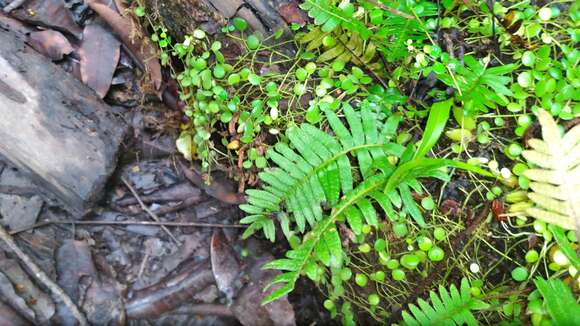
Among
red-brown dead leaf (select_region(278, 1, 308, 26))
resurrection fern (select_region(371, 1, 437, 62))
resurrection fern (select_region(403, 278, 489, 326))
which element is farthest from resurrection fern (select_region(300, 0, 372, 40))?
resurrection fern (select_region(403, 278, 489, 326))

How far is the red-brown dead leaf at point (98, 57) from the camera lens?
107 inches

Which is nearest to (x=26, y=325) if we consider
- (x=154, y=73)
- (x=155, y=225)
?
(x=155, y=225)

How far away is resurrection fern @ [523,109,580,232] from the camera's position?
1.65 m

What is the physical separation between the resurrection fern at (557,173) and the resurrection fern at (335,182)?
1.09 feet

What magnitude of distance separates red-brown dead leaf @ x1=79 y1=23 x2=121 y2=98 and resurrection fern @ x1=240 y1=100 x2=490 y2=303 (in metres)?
1.28

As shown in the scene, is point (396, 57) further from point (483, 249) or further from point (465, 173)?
point (483, 249)

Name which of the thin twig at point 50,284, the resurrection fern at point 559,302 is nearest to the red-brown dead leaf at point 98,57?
the thin twig at point 50,284

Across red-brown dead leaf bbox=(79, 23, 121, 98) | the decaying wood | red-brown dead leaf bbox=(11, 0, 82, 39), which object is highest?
red-brown dead leaf bbox=(11, 0, 82, 39)

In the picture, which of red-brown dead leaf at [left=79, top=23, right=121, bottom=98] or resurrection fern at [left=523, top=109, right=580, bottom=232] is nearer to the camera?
resurrection fern at [left=523, top=109, right=580, bottom=232]

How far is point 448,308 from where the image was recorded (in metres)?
1.82

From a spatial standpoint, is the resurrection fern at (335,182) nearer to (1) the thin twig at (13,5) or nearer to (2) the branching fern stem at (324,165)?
(2) the branching fern stem at (324,165)

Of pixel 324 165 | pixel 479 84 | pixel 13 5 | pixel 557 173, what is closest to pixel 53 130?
pixel 13 5

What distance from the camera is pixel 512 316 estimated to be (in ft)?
5.90

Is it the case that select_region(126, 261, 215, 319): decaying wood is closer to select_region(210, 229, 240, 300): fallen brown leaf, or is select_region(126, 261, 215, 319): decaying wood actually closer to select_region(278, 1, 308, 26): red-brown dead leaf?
select_region(210, 229, 240, 300): fallen brown leaf
